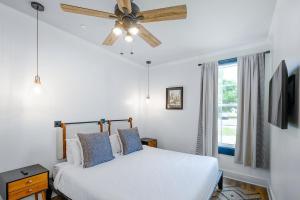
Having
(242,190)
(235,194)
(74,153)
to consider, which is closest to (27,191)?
(74,153)

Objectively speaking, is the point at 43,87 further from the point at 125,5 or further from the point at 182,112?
the point at 182,112

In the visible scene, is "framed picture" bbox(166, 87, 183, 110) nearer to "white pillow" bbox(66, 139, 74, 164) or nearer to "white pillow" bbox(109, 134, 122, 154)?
"white pillow" bbox(109, 134, 122, 154)

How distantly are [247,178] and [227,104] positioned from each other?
1.50 metres

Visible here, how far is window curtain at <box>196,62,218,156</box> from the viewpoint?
3504 mm

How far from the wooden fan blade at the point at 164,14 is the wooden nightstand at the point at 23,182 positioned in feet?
7.42

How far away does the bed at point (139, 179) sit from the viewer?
160 cm

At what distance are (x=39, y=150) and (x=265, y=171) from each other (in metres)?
3.89

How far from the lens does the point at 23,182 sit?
1.87 m

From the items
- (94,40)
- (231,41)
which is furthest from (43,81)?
(231,41)

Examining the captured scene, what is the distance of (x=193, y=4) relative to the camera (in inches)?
79.5

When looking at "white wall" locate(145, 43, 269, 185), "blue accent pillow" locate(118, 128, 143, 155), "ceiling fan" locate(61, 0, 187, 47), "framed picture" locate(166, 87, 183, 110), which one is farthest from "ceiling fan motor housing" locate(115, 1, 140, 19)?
"framed picture" locate(166, 87, 183, 110)

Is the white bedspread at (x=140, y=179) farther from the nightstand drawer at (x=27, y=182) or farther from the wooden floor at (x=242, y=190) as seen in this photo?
the wooden floor at (x=242, y=190)

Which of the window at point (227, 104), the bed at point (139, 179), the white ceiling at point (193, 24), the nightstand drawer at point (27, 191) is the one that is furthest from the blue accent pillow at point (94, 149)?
the window at point (227, 104)

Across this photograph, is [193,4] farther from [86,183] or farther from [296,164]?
[86,183]
